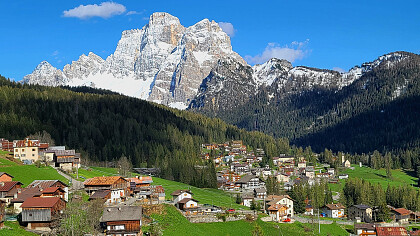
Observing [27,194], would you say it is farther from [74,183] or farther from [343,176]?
[343,176]

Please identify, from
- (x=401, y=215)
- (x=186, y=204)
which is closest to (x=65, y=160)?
(x=186, y=204)

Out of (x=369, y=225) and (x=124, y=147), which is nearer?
(x=369, y=225)

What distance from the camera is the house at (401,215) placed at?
11919cm

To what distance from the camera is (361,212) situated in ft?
395

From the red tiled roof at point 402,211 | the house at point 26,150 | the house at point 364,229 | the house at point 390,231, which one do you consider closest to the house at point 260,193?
the house at point 364,229

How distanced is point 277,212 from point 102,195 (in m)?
40.5

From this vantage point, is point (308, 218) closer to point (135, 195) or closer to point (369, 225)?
point (369, 225)

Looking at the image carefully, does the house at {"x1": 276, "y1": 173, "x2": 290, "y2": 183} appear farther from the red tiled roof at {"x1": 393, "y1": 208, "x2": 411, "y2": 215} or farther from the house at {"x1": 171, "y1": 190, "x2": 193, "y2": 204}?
the house at {"x1": 171, "y1": 190, "x2": 193, "y2": 204}

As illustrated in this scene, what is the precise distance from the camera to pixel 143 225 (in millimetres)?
72250

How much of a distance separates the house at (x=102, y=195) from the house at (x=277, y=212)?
3577cm

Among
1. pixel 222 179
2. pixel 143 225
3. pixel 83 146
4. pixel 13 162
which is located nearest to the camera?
pixel 143 225

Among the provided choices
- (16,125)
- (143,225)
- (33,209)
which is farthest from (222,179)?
(33,209)

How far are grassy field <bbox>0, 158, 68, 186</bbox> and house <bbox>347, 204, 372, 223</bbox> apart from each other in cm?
7609

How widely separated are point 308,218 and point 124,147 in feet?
305
